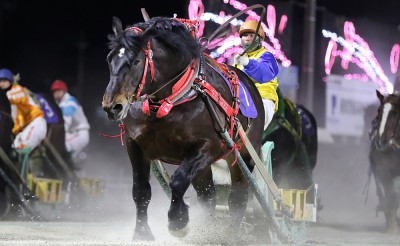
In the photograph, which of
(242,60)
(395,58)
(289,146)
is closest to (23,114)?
(289,146)

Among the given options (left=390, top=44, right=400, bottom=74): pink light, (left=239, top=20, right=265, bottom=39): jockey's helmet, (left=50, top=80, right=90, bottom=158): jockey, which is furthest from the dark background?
(left=239, top=20, right=265, bottom=39): jockey's helmet

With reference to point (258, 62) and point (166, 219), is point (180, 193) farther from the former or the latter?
point (166, 219)

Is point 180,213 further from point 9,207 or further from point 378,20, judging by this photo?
point 378,20

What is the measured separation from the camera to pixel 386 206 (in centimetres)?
1395

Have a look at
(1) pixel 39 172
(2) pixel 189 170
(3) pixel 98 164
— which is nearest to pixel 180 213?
(2) pixel 189 170

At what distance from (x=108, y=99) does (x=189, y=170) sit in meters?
1.14

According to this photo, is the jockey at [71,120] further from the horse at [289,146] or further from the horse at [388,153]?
the horse at [388,153]

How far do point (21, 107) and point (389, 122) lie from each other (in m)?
5.44

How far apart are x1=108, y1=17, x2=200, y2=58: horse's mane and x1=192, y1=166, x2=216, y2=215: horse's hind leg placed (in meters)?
1.73

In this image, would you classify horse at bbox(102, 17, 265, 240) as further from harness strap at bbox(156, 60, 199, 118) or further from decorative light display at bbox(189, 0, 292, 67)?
decorative light display at bbox(189, 0, 292, 67)

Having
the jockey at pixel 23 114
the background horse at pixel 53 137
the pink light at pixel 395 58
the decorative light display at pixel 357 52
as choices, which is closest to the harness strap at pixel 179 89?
the jockey at pixel 23 114

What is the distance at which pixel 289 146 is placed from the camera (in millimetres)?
12680

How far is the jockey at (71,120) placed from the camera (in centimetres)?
1709

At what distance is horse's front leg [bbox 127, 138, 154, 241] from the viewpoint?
8.60 metres
